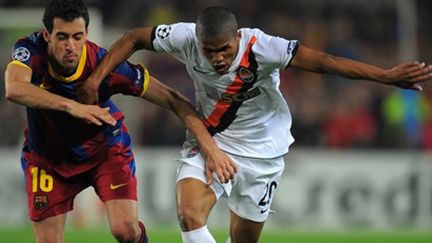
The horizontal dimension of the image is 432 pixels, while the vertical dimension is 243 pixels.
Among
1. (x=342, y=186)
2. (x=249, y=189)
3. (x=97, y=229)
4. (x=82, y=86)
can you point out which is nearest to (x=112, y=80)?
(x=82, y=86)

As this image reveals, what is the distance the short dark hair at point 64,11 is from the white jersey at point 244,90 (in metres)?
0.65

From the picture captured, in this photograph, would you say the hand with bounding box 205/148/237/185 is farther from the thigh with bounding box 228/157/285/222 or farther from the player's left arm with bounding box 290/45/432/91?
the player's left arm with bounding box 290/45/432/91

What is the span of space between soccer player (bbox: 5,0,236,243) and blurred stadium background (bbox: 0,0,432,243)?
4.28m

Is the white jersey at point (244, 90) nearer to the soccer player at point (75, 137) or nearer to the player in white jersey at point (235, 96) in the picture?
the player in white jersey at point (235, 96)

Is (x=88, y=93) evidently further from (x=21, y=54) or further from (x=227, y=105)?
(x=227, y=105)

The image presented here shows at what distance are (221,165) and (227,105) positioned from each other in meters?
0.51

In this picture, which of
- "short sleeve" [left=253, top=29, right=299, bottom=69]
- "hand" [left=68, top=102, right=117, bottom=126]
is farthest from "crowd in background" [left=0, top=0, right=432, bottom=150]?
"hand" [left=68, top=102, right=117, bottom=126]

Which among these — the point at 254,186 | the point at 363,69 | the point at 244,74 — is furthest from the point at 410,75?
the point at 254,186

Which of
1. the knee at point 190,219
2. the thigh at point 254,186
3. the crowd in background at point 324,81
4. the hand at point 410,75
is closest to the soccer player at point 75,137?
the knee at point 190,219

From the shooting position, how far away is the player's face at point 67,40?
6.79 meters

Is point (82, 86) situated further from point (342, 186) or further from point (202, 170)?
point (342, 186)

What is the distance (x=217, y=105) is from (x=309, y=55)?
852 mm

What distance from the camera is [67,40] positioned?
682 cm

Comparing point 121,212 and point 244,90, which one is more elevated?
point 244,90
